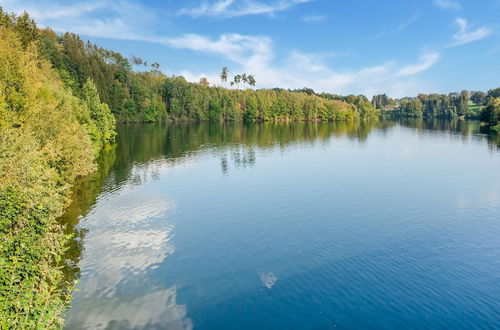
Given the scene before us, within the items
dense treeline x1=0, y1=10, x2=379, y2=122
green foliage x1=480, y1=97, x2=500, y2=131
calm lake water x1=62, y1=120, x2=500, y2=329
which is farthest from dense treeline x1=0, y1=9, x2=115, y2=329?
green foliage x1=480, y1=97, x2=500, y2=131

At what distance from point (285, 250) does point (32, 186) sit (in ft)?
59.2

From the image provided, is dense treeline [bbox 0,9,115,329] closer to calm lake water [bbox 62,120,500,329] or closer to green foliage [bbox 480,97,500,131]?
calm lake water [bbox 62,120,500,329]

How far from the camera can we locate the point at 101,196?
42.0 metres

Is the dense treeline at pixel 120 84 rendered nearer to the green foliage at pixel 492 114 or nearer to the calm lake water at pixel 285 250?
the calm lake water at pixel 285 250

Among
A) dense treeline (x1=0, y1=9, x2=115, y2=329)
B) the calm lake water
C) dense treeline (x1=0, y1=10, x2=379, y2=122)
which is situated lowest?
the calm lake water

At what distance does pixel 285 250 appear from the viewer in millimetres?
27594

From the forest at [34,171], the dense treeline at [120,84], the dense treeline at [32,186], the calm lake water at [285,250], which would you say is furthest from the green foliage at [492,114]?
the dense treeline at [32,186]

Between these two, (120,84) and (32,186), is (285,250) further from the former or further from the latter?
(120,84)

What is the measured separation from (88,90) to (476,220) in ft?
265

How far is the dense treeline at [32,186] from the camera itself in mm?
12703

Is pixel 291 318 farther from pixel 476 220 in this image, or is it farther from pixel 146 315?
pixel 476 220

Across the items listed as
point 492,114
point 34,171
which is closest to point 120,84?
point 34,171

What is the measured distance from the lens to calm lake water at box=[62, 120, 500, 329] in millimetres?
19969

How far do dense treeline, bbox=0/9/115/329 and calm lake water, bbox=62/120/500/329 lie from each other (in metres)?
3.82
